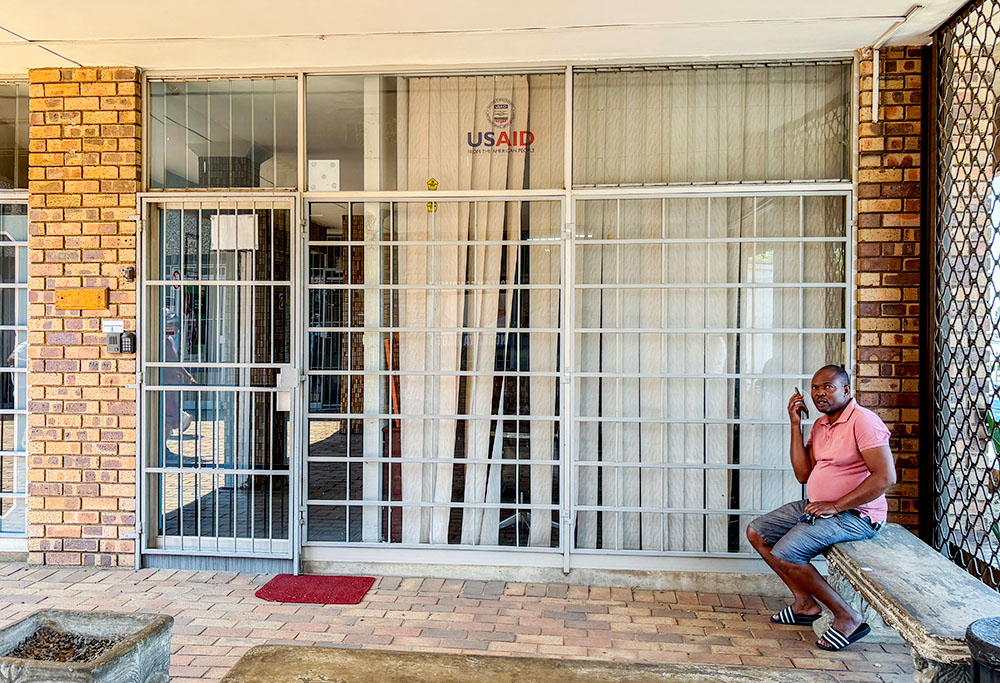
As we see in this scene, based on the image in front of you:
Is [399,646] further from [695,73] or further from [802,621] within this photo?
[695,73]

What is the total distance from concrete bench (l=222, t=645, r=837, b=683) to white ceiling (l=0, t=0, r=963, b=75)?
3.02m

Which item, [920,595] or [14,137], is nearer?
[920,595]

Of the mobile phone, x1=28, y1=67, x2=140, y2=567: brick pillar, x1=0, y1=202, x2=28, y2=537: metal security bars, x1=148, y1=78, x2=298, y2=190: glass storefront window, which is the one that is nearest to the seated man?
the mobile phone

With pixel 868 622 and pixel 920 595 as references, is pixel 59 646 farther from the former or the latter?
pixel 868 622

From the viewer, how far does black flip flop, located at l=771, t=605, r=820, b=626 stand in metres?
4.12

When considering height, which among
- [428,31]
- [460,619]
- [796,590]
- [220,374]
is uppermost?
[428,31]

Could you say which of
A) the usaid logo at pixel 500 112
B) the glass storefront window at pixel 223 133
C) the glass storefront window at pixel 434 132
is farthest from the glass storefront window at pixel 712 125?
the glass storefront window at pixel 223 133

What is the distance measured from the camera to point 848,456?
3.89 meters

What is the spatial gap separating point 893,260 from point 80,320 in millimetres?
4936

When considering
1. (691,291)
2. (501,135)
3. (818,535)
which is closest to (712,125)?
(691,291)

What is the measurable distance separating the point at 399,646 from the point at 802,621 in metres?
2.12

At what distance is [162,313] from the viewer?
16.3ft

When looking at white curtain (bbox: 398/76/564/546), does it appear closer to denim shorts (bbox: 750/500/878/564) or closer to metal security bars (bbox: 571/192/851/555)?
metal security bars (bbox: 571/192/851/555)

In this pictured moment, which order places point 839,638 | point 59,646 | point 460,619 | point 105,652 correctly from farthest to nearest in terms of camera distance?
1. point 460,619
2. point 839,638
3. point 59,646
4. point 105,652
